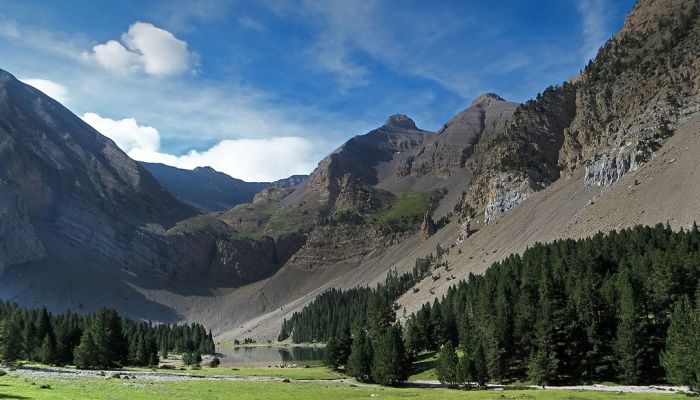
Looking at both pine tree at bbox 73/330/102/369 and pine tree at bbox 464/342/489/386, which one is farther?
pine tree at bbox 73/330/102/369

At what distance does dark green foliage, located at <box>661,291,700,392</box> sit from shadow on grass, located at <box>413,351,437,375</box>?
155ft

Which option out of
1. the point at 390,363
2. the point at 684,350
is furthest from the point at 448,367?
the point at 684,350

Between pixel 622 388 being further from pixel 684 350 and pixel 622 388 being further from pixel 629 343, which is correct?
pixel 684 350

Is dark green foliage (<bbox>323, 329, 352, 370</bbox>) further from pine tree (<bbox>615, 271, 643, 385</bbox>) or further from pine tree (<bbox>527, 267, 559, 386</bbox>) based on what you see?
pine tree (<bbox>615, 271, 643, 385</bbox>)

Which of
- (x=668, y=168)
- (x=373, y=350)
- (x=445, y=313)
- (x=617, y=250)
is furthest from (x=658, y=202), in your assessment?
(x=373, y=350)

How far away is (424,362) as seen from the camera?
113 m

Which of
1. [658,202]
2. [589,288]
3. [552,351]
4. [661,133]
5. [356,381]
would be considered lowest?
[356,381]

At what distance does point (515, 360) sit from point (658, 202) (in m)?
92.8

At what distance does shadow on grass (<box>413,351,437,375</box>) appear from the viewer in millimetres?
107562

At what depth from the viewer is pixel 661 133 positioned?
640 ft

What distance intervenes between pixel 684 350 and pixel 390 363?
43.9 metres

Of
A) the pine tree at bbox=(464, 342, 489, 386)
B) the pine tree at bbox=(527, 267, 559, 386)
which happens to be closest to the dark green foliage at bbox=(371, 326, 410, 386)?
the pine tree at bbox=(464, 342, 489, 386)

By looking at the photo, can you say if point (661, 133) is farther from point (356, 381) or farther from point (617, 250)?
point (356, 381)

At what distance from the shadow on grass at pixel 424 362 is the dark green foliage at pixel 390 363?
1447 cm
